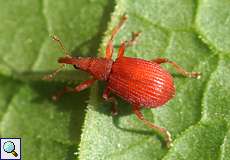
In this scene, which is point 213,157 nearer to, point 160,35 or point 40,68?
point 160,35

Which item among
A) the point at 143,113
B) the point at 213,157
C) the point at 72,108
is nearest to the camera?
the point at 213,157

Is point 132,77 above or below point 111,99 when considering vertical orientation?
above

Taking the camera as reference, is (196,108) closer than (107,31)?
Yes

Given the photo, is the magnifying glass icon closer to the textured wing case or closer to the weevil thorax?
the weevil thorax

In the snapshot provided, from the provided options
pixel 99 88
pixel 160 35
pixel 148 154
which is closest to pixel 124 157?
pixel 148 154

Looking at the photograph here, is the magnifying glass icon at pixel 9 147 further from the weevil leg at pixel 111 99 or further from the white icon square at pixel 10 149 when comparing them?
the weevil leg at pixel 111 99

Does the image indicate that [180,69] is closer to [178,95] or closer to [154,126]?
[178,95]

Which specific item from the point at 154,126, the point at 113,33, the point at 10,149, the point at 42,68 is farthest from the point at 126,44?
the point at 10,149

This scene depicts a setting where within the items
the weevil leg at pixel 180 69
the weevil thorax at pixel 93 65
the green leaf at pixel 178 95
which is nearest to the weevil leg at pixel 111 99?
the green leaf at pixel 178 95

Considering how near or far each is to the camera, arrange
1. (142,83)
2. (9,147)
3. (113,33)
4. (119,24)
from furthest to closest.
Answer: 1. (9,147)
2. (119,24)
3. (113,33)
4. (142,83)
